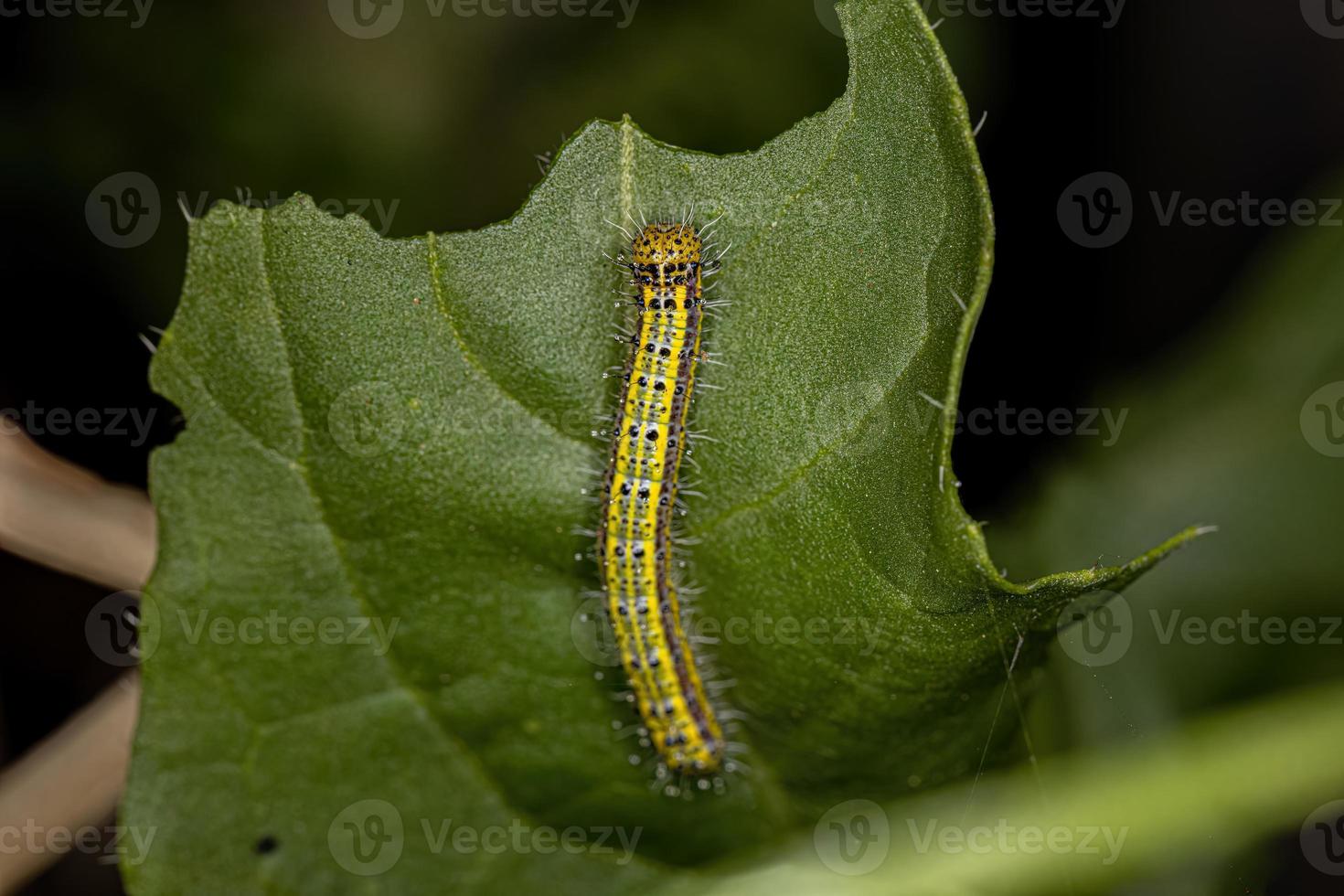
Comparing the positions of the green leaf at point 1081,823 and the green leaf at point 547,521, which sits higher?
the green leaf at point 547,521

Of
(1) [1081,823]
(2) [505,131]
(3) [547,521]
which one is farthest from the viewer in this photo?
(2) [505,131]

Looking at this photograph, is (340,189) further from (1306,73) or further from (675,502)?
(1306,73)

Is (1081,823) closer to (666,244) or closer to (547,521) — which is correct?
(547,521)

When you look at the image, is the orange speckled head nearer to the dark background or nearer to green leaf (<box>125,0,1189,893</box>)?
green leaf (<box>125,0,1189,893</box>)

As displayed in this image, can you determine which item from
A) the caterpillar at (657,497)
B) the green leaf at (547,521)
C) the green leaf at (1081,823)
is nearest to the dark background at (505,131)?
the green leaf at (1081,823)

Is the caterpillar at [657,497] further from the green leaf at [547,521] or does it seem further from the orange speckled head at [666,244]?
the green leaf at [547,521]

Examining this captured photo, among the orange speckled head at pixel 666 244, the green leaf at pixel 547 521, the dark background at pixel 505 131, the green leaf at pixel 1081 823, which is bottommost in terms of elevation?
the green leaf at pixel 1081 823

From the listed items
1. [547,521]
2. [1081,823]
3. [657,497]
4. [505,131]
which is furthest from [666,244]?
[505,131]
